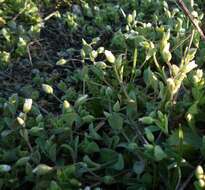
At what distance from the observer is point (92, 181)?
5.32 feet

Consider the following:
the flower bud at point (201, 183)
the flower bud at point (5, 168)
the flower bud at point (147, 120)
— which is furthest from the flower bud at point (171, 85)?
the flower bud at point (5, 168)

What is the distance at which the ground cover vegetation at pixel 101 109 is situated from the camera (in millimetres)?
1580

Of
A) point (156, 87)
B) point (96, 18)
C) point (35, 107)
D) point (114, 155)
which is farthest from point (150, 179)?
point (96, 18)

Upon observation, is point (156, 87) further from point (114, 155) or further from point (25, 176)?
point (25, 176)

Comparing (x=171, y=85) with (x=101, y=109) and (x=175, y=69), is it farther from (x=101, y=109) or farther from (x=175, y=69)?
(x=101, y=109)

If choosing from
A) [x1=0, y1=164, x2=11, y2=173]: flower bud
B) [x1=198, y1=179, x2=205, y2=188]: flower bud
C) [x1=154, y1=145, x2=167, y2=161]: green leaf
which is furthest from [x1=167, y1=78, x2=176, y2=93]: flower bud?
[x1=0, y1=164, x2=11, y2=173]: flower bud

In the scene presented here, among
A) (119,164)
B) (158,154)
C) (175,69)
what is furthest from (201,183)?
(175,69)

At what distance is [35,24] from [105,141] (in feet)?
3.09

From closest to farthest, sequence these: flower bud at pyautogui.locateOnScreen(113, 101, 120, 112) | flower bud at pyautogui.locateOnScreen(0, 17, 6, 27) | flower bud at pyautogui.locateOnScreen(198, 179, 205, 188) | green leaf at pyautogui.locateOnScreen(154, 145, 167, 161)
A: flower bud at pyautogui.locateOnScreen(198, 179, 205, 188) → green leaf at pyautogui.locateOnScreen(154, 145, 167, 161) → flower bud at pyautogui.locateOnScreen(113, 101, 120, 112) → flower bud at pyautogui.locateOnScreen(0, 17, 6, 27)

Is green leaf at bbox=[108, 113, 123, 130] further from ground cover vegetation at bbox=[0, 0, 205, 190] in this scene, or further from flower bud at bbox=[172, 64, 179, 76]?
flower bud at bbox=[172, 64, 179, 76]

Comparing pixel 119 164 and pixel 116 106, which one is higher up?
pixel 116 106

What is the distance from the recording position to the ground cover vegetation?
5.18 ft

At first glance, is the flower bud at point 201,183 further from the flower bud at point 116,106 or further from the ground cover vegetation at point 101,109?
the flower bud at point 116,106

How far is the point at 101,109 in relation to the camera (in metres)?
1.88
